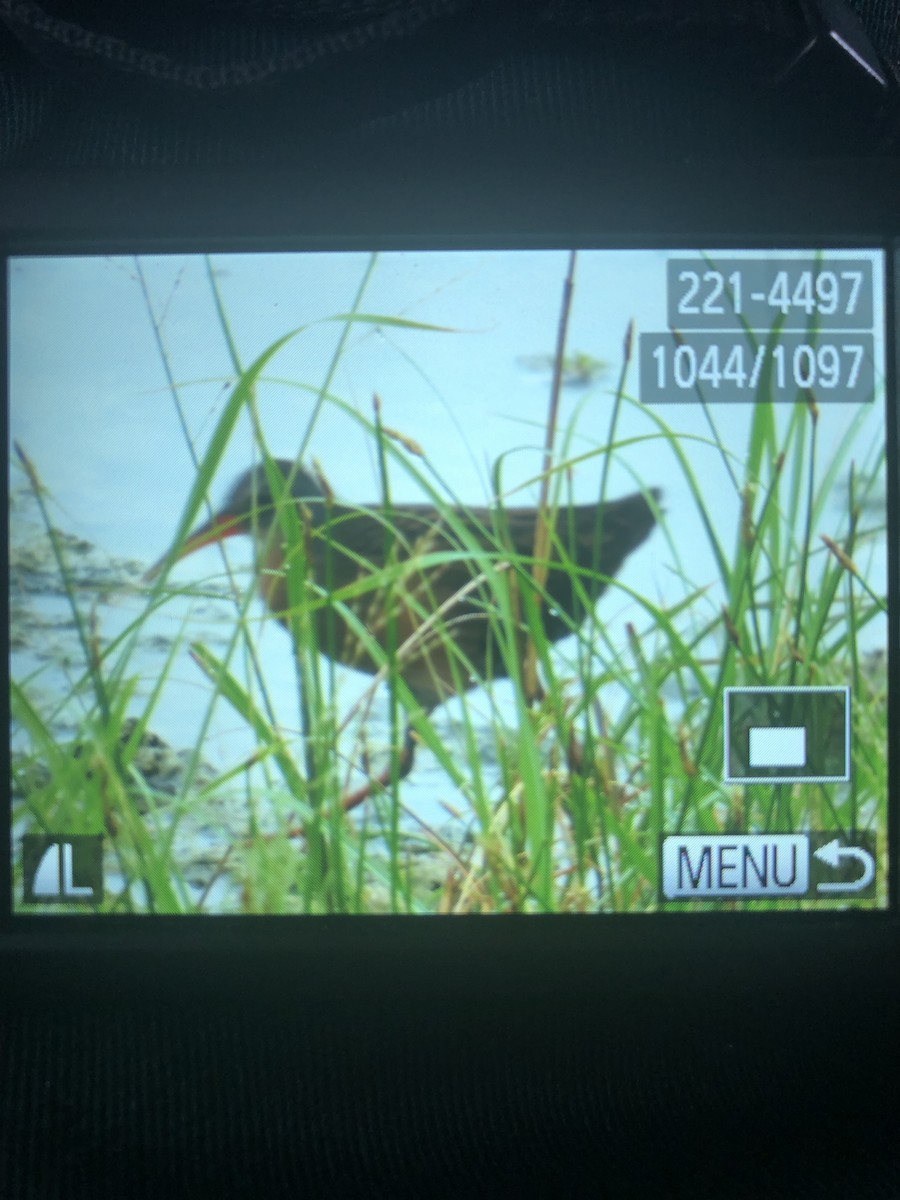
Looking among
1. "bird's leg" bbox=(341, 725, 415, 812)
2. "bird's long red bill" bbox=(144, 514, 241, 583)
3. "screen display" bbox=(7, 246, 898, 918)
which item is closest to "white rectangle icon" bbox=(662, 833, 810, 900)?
"screen display" bbox=(7, 246, 898, 918)

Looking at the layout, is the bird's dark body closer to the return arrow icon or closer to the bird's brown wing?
the bird's brown wing

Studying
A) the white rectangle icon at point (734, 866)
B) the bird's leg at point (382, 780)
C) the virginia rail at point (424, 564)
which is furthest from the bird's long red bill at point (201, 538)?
the white rectangle icon at point (734, 866)

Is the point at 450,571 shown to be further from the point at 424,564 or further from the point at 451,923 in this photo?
the point at 451,923

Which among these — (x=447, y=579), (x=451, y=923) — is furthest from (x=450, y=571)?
(x=451, y=923)

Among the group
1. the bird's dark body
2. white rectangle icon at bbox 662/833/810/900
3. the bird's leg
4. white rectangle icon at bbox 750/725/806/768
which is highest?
the bird's dark body

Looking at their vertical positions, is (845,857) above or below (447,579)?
below

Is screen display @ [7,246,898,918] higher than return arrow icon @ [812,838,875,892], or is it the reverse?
screen display @ [7,246,898,918]

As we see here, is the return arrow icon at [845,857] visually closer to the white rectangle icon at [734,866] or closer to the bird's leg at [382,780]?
the white rectangle icon at [734,866]
